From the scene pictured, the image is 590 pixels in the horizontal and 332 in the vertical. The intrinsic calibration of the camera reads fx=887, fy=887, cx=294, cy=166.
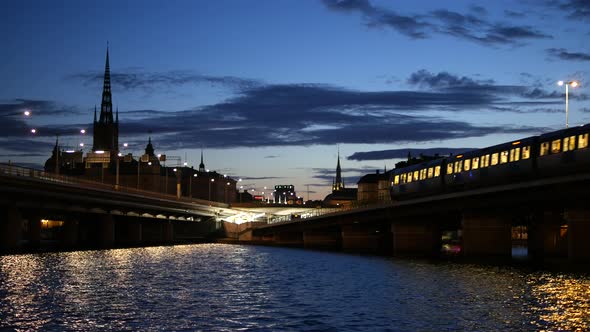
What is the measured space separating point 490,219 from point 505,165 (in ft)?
38.5

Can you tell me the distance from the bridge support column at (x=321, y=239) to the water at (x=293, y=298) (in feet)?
256

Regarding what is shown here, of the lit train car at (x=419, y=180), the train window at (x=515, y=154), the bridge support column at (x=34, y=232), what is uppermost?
the train window at (x=515, y=154)

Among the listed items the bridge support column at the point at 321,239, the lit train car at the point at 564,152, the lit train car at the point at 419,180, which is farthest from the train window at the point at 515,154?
the bridge support column at the point at 321,239

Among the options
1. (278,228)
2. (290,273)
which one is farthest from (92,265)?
(278,228)

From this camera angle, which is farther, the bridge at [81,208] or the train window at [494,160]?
the bridge at [81,208]

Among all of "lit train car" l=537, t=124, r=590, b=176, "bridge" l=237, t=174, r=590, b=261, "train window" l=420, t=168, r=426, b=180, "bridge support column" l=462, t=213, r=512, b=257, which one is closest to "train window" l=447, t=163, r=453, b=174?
"bridge" l=237, t=174, r=590, b=261

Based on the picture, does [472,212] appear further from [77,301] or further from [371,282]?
[77,301]

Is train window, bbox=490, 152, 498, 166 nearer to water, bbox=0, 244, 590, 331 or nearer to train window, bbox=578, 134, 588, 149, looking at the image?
water, bbox=0, 244, 590, 331

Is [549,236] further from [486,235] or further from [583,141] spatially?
[583,141]

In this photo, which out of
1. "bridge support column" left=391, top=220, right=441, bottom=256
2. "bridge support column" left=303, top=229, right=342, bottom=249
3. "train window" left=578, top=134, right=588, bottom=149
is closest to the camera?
"train window" left=578, top=134, right=588, bottom=149

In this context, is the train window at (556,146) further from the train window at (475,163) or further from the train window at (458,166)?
the train window at (458,166)

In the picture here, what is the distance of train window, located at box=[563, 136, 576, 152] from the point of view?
68.4m

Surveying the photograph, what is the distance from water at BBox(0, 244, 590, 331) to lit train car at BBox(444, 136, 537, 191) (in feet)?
28.5

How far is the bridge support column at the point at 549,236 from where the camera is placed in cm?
10097
